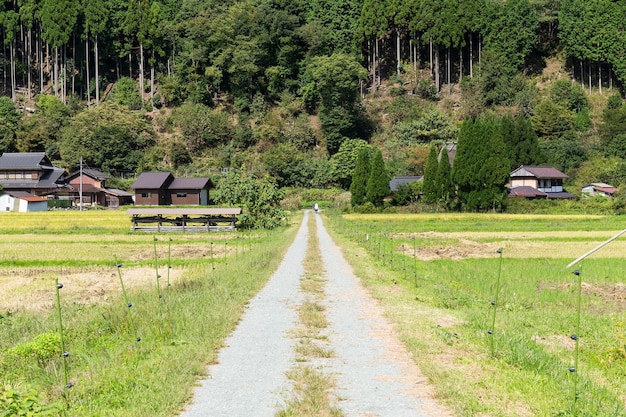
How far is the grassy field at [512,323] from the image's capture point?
6.05 m

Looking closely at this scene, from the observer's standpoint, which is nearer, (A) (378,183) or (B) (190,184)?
(A) (378,183)

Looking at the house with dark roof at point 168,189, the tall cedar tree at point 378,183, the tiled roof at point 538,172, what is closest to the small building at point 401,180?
the tall cedar tree at point 378,183

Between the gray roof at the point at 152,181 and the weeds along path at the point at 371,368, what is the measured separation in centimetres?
4815

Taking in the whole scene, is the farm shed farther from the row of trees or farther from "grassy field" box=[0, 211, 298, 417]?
the row of trees

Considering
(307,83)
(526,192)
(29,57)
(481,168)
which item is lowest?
(526,192)

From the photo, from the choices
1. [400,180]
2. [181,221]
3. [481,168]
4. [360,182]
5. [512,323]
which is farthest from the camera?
[400,180]

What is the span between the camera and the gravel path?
562 cm

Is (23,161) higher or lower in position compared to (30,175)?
higher

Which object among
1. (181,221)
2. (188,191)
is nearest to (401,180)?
(188,191)

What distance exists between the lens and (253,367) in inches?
271

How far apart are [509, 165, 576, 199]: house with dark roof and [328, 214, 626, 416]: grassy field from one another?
34.4m

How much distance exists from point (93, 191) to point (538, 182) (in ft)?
156

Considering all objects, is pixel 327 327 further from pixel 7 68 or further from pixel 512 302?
pixel 7 68

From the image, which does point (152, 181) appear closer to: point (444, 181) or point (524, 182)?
point (444, 181)
